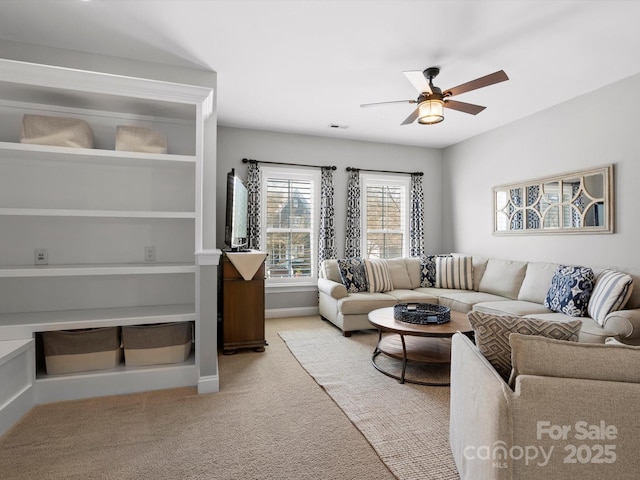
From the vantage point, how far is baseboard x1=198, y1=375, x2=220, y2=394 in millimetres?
2705

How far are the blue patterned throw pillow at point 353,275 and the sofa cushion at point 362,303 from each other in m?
0.28

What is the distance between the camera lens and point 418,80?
281 centimetres

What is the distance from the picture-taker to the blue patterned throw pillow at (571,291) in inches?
130

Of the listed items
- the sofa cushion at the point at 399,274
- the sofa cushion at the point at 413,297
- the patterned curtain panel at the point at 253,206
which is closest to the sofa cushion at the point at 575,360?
the sofa cushion at the point at 413,297

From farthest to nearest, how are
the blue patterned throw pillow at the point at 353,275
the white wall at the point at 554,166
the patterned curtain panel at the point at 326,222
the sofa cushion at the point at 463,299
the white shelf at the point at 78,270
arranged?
the patterned curtain panel at the point at 326,222, the blue patterned throw pillow at the point at 353,275, the sofa cushion at the point at 463,299, the white wall at the point at 554,166, the white shelf at the point at 78,270

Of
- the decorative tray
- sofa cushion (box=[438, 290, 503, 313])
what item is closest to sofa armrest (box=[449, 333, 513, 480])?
the decorative tray

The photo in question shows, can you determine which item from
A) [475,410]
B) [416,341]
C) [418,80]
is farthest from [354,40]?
[416,341]

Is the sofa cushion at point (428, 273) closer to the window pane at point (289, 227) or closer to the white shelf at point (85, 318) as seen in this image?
the window pane at point (289, 227)

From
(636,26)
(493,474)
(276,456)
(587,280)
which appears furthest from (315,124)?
(493,474)

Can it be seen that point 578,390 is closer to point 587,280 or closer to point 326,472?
point 326,472

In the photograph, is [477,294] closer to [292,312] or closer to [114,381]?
[292,312]

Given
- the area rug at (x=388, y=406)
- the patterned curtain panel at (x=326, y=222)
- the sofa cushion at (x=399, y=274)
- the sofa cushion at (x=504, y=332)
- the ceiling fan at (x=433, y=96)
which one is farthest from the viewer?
the patterned curtain panel at (x=326, y=222)

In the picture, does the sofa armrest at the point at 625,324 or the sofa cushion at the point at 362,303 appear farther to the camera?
the sofa cushion at the point at 362,303

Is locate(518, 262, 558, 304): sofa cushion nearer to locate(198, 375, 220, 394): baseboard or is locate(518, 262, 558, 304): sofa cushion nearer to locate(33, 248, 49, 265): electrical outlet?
locate(198, 375, 220, 394): baseboard
